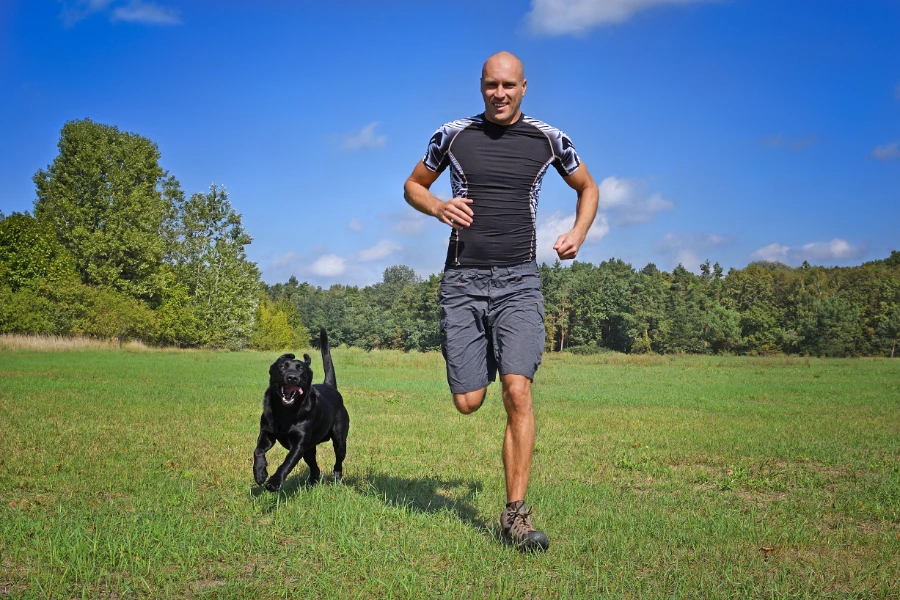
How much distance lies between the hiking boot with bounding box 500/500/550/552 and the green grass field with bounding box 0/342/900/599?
0.44ft

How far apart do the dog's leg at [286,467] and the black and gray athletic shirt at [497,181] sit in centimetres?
198

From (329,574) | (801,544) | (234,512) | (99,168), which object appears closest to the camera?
(329,574)

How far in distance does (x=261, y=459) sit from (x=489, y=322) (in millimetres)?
2108

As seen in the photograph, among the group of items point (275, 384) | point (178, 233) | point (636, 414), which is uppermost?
point (178, 233)

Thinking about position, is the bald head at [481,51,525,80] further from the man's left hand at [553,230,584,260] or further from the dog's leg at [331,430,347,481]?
the dog's leg at [331,430,347,481]

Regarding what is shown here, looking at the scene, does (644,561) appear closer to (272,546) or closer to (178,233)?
(272,546)

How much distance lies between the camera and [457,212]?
4.57 m

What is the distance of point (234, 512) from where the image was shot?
5.16m

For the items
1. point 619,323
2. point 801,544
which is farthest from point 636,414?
point 619,323

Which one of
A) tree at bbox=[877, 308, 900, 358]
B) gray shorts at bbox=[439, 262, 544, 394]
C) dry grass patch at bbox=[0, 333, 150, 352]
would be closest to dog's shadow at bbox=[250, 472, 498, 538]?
gray shorts at bbox=[439, 262, 544, 394]

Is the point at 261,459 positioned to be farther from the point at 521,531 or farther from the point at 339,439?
the point at 521,531

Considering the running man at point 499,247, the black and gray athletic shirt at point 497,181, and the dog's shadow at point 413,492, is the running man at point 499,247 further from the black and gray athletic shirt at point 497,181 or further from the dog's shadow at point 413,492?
the dog's shadow at point 413,492

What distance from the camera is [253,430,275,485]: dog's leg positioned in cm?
534

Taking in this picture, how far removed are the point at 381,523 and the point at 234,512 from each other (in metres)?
1.15
